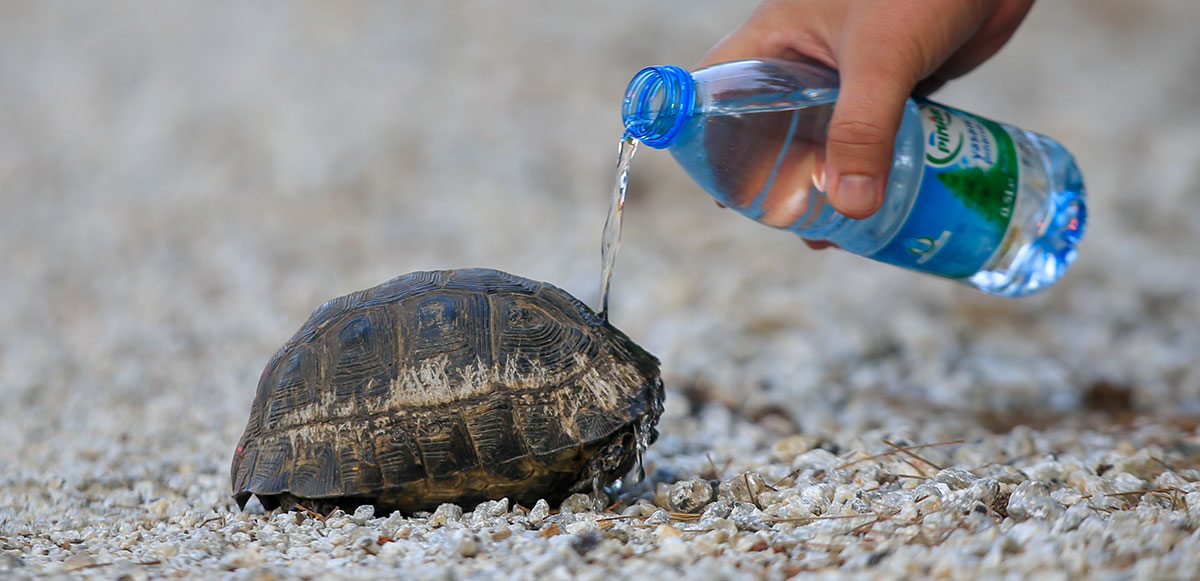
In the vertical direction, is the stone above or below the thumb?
below

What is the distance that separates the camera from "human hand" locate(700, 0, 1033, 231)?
2.70m

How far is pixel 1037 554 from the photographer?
7.06 feet

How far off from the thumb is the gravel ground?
852mm

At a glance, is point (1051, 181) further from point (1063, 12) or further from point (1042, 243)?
point (1063, 12)

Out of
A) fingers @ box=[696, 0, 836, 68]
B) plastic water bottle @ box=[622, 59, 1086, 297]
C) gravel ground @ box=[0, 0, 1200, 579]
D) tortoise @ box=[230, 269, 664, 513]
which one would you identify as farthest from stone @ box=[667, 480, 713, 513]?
fingers @ box=[696, 0, 836, 68]

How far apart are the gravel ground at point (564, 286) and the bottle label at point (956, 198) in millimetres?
675

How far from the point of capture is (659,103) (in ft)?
9.15

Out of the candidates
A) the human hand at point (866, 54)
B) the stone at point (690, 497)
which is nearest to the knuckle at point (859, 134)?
the human hand at point (866, 54)

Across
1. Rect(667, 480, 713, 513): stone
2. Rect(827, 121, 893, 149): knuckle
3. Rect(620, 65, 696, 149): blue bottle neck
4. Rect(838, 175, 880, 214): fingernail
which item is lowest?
Rect(667, 480, 713, 513): stone

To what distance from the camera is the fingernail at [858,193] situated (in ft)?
8.97

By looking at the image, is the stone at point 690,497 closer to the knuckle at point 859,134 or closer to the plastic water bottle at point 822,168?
the plastic water bottle at point 822,168

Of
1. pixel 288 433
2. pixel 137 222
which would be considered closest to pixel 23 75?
pixel 137 222

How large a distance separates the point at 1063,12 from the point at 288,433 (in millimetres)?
10500

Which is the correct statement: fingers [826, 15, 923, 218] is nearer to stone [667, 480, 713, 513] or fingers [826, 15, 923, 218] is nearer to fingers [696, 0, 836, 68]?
fingers [696, 0, 836, 68]
